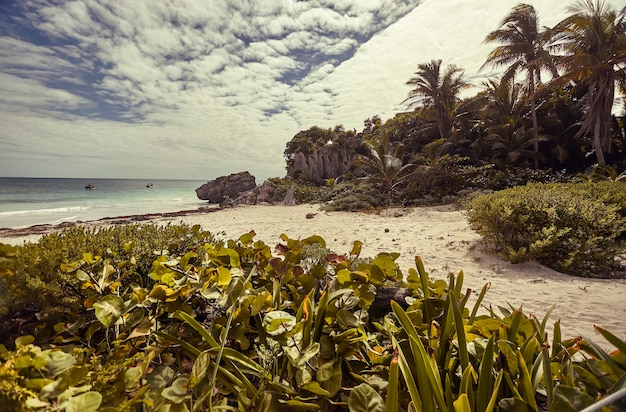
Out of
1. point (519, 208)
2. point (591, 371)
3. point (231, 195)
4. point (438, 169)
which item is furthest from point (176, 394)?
point (231, 195)

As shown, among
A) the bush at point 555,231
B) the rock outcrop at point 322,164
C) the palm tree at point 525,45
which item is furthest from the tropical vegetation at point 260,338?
the rock outcrop at point 322,164

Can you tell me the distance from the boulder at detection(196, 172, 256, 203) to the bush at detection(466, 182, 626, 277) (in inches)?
1163

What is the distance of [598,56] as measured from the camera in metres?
12.4

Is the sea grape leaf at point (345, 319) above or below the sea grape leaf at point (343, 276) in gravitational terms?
below

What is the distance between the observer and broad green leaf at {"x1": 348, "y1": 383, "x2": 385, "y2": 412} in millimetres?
778

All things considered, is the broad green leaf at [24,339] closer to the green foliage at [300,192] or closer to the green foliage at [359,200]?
the green foliage at [359,200]

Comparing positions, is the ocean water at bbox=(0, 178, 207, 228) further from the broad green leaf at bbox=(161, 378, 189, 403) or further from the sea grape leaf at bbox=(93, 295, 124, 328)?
the broad green leaf at bbox=(161, 378, 189, 403)

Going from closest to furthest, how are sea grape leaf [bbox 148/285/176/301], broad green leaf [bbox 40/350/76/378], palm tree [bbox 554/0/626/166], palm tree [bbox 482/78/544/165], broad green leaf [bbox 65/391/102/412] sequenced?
broad green leaf [bbox 65/391/102/412] → broad green leaf [bbox 40/350/76/378] → sea grape leaf [bbox 148/285/176/301] → palm tree [bbox 554/0/626/166] → palm tree [bbox 482/78/544/165]

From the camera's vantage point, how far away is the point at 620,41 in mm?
11867

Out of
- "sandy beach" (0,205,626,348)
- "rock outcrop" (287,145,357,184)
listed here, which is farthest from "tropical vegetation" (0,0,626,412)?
"rock outcrop" (287,145,357,184)

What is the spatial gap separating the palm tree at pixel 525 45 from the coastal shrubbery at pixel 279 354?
18.9 m

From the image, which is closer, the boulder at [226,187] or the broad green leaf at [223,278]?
the broad green leaf at [223,278]

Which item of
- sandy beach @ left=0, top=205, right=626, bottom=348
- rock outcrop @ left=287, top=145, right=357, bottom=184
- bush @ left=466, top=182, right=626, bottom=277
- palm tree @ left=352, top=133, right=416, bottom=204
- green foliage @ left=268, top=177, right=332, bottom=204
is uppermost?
rock outcrop @ left=287, top=145, right=357, bottom=184

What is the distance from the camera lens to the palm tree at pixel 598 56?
1220 centimetres
